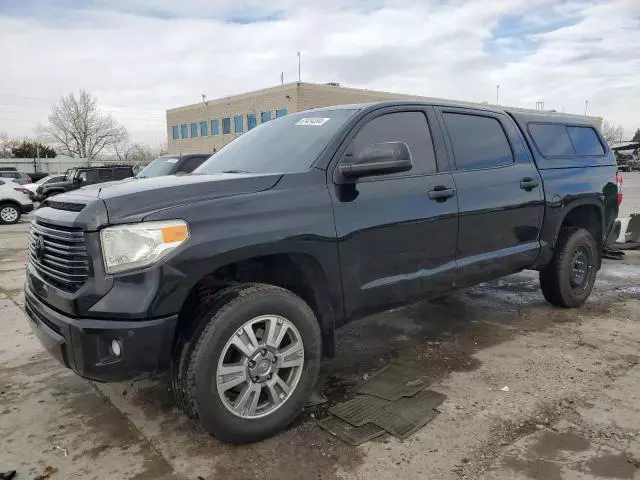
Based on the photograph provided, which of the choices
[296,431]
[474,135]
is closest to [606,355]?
[474,135]

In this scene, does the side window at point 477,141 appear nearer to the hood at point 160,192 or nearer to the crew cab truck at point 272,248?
the crew cab truck at point 272,248

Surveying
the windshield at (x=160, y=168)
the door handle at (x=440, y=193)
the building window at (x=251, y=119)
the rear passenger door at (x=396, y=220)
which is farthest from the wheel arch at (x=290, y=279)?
the building window at (x=251, y=119)

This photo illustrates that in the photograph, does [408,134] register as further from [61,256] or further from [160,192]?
[61,256]

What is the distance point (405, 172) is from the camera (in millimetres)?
3576

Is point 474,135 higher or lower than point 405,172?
higher

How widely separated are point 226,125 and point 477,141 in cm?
4662

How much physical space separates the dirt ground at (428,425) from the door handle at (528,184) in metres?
1.29

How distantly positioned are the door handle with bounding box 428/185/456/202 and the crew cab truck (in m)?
0.01

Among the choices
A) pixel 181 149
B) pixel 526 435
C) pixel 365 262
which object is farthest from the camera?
pixel 181 149

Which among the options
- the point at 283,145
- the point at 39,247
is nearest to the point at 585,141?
the point at 283,145

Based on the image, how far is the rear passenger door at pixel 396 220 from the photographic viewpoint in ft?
10.6

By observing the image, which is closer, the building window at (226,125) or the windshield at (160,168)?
the windshield at (160,168)

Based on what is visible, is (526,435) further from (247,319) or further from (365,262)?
(247,319)

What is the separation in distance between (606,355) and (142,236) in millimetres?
3597
